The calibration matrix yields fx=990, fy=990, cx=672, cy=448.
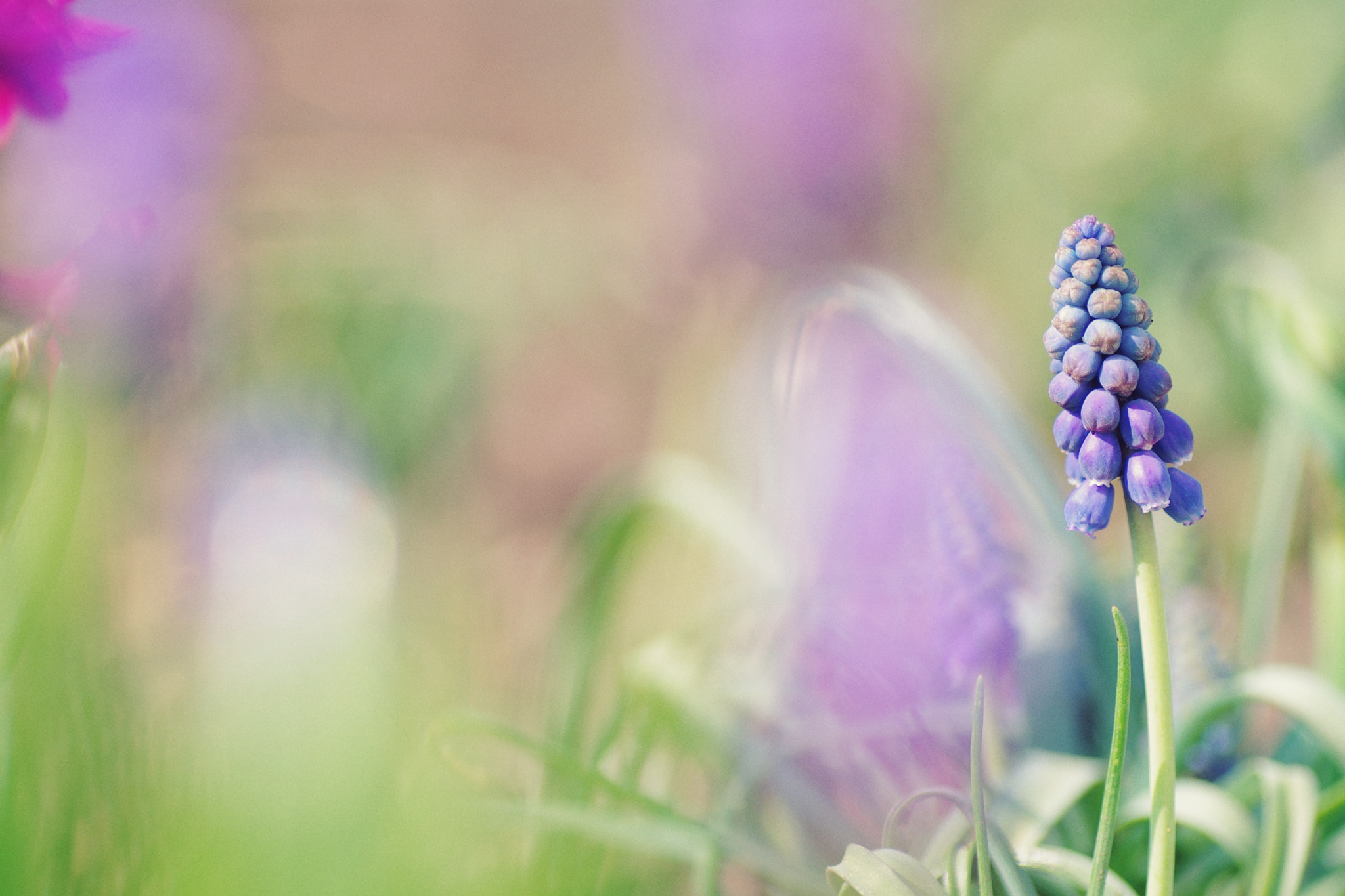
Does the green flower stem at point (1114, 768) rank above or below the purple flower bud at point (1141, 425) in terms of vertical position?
below

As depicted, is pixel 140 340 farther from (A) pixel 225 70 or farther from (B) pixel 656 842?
(B) pixel 656 842

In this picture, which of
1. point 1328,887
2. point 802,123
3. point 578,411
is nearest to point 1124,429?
point 1328,887

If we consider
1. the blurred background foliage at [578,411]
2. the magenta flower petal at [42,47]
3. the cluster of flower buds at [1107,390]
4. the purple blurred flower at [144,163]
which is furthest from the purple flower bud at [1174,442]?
the purple blurred flower at [144,163]

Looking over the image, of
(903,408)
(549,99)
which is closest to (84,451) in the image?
(903,408)

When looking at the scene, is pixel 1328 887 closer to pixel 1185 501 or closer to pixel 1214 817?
pixel 1214 817

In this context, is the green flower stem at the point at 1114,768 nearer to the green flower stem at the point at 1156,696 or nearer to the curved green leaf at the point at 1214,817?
the green flower stem at the point at 1156,696

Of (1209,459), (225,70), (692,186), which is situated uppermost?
(692,186)

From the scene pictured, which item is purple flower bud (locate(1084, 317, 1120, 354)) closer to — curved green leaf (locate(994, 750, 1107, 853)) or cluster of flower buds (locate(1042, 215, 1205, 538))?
cluster of flower buds (locate(1042, 215, 1205, 538))

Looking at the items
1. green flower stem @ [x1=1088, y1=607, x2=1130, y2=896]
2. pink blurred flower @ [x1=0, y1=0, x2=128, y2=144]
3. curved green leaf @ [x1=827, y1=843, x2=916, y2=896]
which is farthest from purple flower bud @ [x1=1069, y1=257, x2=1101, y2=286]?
pink blurred flower @ [x1=0, y1=0, x2=128, y2=144]
